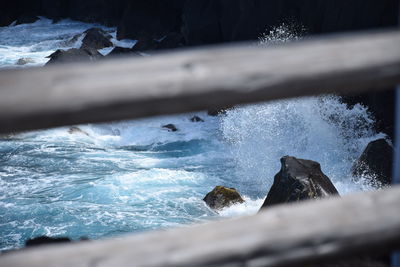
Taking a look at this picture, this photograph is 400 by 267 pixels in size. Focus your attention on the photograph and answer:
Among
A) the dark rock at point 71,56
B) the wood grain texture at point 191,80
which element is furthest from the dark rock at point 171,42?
the wood grain texture at point 191,80

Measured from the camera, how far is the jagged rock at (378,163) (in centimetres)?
782

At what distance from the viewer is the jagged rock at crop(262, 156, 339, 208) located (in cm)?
609

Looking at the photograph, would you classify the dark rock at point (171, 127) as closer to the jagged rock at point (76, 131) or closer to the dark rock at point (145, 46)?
the jagged rock at point (76, 131)

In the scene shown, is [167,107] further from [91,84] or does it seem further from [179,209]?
[179,209]

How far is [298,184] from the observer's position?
6.13 m

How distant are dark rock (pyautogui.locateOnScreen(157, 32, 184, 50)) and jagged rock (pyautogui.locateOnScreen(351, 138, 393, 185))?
1259 centimetres

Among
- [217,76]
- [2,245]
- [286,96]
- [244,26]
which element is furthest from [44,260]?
[244,26]

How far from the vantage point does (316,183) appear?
248 inches

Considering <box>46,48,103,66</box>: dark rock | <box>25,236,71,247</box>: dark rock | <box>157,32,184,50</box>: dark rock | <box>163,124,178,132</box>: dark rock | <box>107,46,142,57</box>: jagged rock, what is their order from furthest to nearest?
Result: <box>157,32,184,50</box>: dark rock → <box>107,46,142,57</box>: jagged rock → <box>46,48,103,66</box>: dark rock → <box>163,124,178,132</box>: dark rock → <box>25,236,71,247</box>: dark rock

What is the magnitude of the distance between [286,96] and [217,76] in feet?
0.73

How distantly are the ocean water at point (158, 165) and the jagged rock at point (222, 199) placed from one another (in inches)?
4.8

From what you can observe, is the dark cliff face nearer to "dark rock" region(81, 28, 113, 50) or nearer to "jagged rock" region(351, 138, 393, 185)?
"dark rock" region(81, 28, 113, 50)

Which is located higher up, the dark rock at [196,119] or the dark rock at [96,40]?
the dark rock at [96,40]

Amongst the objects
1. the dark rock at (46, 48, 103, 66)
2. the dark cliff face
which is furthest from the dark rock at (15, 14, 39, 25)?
the dark rock at (46, 48, 103, 66)
